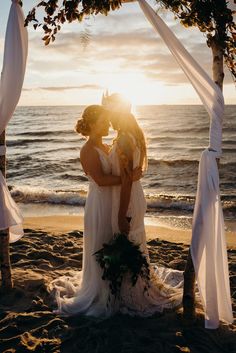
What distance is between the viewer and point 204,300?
4473 mm

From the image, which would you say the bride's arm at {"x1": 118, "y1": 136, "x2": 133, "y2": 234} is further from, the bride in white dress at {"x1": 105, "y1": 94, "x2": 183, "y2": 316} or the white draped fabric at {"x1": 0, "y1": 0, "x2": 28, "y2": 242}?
the white draped fabric at {"x1": 0, "y1": 0, "x2": 28, "y2": 242}

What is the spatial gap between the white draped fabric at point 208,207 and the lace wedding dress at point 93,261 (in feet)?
3.66

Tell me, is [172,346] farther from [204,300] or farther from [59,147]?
[59,147]

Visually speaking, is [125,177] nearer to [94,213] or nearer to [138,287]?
[94,213]

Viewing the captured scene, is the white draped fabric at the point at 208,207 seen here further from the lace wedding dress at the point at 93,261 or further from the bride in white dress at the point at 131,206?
the lace wedding dress at the point at 93,261

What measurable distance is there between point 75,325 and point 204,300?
55.2 inches

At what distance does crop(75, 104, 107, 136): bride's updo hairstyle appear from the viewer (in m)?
4.72

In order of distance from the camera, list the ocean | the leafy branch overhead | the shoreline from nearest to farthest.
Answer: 1. the leafy branch overhead
2. the shoreline
3. the ocean

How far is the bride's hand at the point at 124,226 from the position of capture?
4797 millimetres

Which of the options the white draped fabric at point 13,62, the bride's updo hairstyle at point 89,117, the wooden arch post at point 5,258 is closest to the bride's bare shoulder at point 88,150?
the bride's updo hairstyle at point 89,117

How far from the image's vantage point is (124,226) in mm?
4832

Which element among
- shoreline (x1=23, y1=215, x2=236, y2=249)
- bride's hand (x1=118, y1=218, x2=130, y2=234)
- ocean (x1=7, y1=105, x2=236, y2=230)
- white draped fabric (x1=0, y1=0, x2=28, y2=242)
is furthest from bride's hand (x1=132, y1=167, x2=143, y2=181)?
ocean (x1=7, y1=105, x2=236, y2=230)

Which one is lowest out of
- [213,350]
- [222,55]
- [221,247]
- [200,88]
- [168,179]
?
[168,179]

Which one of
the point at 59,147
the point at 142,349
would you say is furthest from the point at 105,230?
the point at 59,147
